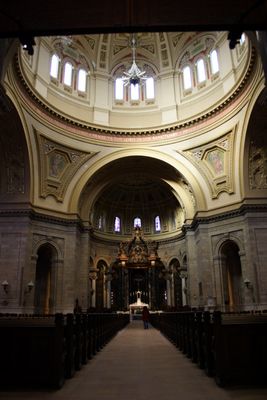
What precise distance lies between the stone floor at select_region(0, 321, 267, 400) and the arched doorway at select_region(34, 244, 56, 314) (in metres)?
17.0

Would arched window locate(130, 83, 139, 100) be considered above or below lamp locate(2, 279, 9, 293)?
above

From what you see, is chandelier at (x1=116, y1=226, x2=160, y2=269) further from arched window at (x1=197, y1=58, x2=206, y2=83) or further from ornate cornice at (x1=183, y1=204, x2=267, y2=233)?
arched window at (x1=197, y1=58, x2=206, y2=83)

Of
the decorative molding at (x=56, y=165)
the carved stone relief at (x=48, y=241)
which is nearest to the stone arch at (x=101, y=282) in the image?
the carved stone relief at (x=48, y=241)

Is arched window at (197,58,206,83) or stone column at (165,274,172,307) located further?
stone column at (165,274,172,307)

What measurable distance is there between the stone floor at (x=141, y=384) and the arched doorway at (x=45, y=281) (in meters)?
17.0

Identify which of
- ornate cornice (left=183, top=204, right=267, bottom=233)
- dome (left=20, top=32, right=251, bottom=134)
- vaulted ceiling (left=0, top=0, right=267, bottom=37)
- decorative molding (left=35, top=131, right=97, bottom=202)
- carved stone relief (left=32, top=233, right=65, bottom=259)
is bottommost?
carved stone relief (left=32, top=233, right=65, bottom=259)

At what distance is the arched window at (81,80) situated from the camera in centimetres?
2839

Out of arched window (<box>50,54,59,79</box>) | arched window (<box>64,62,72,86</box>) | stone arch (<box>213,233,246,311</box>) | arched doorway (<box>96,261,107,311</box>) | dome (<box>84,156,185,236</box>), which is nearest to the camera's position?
stone arch (<box>213,233,246,311</box>)

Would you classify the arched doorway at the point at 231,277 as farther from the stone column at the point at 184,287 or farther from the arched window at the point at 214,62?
the arched window at the point at 214,62

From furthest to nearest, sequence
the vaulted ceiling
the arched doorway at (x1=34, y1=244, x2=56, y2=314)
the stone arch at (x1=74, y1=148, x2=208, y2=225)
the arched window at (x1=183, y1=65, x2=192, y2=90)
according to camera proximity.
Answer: the arched window at (x1=183, y1=65, x2=192, y2=90) → the stone arch at (x1=74, y1=148, x2=208, y2=225) → the arched doorway at (x1=34, y1=244, x2=56, y2=314) → the vaulted ceiling

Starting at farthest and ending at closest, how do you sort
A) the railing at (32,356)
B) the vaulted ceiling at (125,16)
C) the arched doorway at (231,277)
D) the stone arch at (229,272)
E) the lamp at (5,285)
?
1. the arched doorway at (231,277)
2. the stone arch at (229,272)
3. the lamp at (5,285)
4. the vaulted ceiling at (125,16)
5. the railing at (32,356)

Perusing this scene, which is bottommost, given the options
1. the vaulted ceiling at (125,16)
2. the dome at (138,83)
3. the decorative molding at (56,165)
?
the vaulted ceiling at (125,16)

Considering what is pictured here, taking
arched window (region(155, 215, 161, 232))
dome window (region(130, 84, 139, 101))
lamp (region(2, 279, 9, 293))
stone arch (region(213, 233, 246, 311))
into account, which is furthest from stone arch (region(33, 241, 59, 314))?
dome window (region(130, 84, 139, 101))

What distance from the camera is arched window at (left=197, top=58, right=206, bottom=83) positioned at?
27203mm
